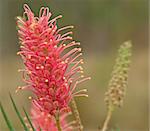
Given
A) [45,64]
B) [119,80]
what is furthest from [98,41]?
[45,64]

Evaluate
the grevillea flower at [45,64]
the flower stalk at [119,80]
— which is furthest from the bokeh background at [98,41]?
the grevillea flower at [45,64]

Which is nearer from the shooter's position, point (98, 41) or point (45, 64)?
point (45, 64)

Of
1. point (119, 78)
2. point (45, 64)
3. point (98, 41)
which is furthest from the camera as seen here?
point (98, 41)

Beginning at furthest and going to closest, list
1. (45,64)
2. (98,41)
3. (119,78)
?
(98,41), (119,78), (45,64)

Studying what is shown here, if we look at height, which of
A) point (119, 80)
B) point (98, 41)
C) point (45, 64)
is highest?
point (98, 41)

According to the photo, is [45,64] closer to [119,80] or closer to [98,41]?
[119,80]

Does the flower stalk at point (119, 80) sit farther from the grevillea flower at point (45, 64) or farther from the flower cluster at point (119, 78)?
the grevillea flower at point (45, 64)

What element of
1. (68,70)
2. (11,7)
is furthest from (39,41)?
(11,7)
